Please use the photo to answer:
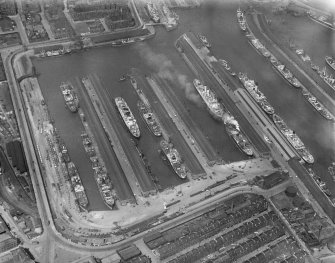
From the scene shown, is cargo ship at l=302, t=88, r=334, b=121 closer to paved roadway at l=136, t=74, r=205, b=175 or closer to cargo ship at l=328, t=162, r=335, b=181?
cargo ship at l=328, t=162, r=335, b=181

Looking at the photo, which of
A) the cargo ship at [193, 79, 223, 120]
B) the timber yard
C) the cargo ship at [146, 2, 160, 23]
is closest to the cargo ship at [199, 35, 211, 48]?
the timber yard

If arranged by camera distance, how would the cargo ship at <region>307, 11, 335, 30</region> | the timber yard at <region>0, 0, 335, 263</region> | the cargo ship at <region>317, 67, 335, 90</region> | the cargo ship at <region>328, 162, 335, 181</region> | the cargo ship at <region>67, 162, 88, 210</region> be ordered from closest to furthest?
1. the timber yard at <region>0, 0, 335, 263</region>
2. the cargo ship at <region>67, 162, 88, 210</region>
3. the cargo ship at <region>328, 162, 335, 181</region>
4. the cargo ship at <region>317, 67, 335, 90</region>
5. the cargo ship at <region>307, 11, 335, 30</region>

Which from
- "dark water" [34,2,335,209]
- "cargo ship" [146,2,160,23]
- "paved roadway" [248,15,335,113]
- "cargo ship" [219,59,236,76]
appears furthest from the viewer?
"cargo ship" [146,2,160,23]


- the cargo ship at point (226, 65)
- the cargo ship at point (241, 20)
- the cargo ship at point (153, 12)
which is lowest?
the cargo ship at point (226, 65)

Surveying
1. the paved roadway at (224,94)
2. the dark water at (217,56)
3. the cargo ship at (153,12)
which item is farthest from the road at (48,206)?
the cargo ship at (153,12)

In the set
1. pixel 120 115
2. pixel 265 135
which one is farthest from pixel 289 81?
pixel 120 115

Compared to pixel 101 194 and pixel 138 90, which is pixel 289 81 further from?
pixel 101 194

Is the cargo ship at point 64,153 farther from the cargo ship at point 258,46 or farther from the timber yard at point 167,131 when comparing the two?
the cargo ship at point 258,46
